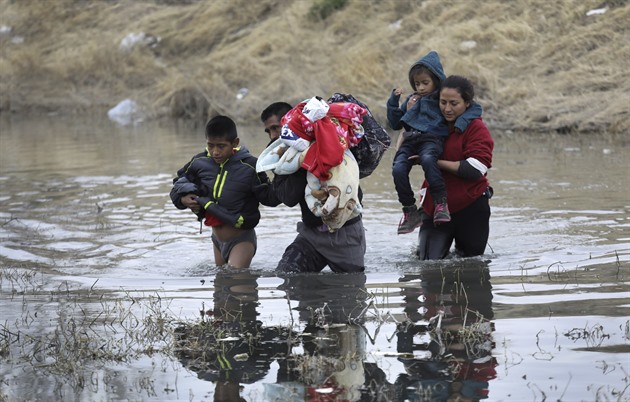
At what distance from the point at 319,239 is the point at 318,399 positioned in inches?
105

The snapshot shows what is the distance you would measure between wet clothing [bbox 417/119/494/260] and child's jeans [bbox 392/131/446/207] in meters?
0.16

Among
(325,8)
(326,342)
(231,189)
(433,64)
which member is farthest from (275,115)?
(325,8)

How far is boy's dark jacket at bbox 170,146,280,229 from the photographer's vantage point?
767cm

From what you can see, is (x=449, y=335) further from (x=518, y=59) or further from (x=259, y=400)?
(x=518, y=59)

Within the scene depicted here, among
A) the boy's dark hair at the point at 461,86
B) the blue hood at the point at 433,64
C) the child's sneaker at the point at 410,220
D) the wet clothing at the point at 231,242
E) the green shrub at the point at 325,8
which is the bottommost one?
the wet clothing at the point at 231,242

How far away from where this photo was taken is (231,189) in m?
7.68

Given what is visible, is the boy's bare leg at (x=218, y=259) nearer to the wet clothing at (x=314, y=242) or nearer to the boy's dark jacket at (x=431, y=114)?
the wet clothing at (x=314, y=242)

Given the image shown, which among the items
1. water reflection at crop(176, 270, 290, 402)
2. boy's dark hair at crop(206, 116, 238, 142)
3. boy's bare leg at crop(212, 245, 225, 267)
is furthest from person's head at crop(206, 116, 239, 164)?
water reflection at crop(176, 270, 290, 402)

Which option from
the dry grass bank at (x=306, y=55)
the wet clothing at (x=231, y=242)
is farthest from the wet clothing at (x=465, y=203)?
the dry grass bank at (x=306, y=55)

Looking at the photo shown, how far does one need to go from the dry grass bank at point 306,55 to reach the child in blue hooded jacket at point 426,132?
30.2 ft

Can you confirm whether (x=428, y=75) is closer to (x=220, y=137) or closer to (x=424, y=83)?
(x=424, y=83)

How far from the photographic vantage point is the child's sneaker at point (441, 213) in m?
7.55

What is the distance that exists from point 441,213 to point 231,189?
154 centimetres

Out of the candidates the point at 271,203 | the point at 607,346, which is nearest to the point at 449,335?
the point at 607,346
